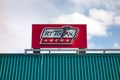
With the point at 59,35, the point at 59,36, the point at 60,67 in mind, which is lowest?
the point at 60,67

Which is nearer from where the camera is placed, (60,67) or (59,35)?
(60,67)

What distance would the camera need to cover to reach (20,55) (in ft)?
79.3

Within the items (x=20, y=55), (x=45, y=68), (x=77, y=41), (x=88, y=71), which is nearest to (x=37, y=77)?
(x=45, y=68)

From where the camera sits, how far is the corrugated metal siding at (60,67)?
74.2ft

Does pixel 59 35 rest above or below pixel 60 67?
above

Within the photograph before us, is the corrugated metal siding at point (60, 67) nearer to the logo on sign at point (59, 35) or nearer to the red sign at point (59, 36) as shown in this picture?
the red sign at point (59, 36)

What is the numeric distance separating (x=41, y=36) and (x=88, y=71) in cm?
691

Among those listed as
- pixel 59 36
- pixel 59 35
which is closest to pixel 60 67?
pixel 59 36

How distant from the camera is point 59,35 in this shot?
26.9m

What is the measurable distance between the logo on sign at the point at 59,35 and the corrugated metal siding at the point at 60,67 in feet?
9.18

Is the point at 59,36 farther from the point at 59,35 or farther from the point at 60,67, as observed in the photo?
the point at 60,67

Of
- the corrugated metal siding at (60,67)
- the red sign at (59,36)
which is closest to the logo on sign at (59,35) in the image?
the red sign at (59,36)

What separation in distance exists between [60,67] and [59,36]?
4682 millimetres

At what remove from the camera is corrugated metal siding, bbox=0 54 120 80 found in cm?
2262
